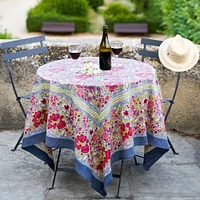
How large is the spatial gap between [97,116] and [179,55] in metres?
1.08

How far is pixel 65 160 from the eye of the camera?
17.5ft

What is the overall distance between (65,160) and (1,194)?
82 cm

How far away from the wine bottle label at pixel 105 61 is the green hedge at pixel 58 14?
15.1 metres

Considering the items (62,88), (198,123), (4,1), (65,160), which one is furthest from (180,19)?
(4,1)

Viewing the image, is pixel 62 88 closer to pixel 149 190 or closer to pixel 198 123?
pixel 149 190

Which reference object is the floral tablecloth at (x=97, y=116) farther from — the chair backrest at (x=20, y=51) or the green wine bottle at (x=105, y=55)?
the chair backrest at (x=20, y=51)

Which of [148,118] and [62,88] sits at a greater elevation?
[62,88]

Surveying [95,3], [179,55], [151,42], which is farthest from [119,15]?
[179,55]

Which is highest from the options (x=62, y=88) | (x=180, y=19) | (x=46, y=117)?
(x=62, y=88)

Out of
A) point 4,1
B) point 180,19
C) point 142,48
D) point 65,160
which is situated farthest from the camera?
point 4,1

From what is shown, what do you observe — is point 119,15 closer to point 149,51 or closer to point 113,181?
point 149,51

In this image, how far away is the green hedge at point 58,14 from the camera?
66.0ft

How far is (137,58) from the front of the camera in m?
5.89

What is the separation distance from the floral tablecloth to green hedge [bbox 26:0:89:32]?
15.2m
